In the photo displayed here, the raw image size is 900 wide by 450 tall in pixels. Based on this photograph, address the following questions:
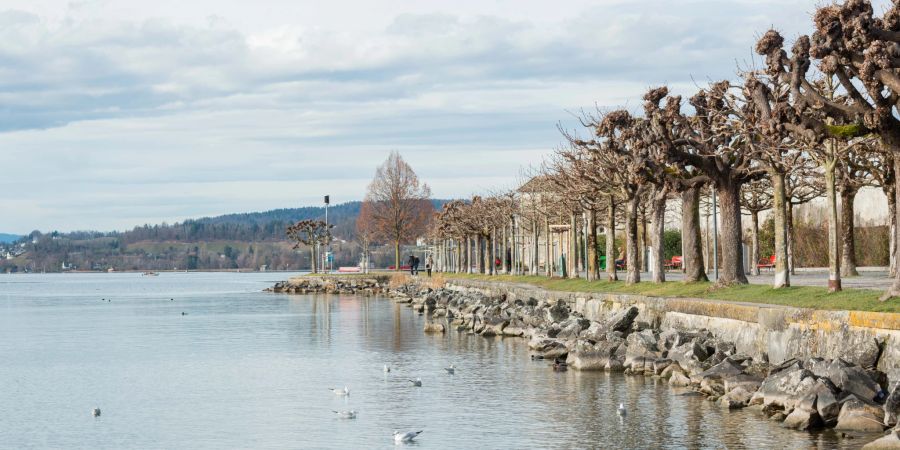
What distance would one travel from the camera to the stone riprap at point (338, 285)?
4222 inches

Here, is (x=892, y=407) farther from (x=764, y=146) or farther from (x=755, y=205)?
(x=755, y=205)

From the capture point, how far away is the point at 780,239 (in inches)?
1335

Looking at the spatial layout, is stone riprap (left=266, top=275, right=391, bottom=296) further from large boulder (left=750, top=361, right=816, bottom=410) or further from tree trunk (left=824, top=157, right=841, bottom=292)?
large boulder (left=750, top=361, right=816, bottom=410)

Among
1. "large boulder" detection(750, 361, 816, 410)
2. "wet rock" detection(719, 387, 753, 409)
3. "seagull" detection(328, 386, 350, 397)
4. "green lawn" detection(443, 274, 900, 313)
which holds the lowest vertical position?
"seagull" detection(328, 386, 350, 397)

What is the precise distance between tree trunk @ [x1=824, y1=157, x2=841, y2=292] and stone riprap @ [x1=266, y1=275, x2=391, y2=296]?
2903 inches

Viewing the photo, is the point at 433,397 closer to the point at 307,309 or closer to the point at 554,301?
the point at 554,301

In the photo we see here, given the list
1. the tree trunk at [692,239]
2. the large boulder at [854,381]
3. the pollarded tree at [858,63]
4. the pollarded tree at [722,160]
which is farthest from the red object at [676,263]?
the large boulder at [854,381]

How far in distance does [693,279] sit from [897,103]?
15.9 m

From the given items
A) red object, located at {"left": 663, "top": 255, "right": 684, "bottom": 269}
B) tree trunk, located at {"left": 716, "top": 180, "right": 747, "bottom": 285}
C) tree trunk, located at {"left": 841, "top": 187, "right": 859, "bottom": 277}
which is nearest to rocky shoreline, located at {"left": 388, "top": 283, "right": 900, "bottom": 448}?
tree trunk, located at {"left": 716, "top": 180, "right": 747, "bottom": 285}

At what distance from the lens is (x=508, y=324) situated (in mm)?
46406

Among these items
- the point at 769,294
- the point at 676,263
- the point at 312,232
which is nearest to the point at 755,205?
the point at 676,263

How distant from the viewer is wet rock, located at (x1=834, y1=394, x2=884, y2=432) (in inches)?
810

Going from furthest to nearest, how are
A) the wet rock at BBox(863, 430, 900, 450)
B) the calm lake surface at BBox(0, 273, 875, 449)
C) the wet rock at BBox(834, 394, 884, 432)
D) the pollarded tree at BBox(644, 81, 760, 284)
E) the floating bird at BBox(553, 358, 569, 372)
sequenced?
the pollarded tree at BBox(644, 81, 760, 284) → the floating bird at BBox(553, 358, 569, 372) → the calm lake surface at BBox(0, 273, 875, 449) → the wet rock at BBox(834, 394, 884, 432) → the wet rock at BBox(863, 430, 900, 450)

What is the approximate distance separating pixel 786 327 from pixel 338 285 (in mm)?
88875
